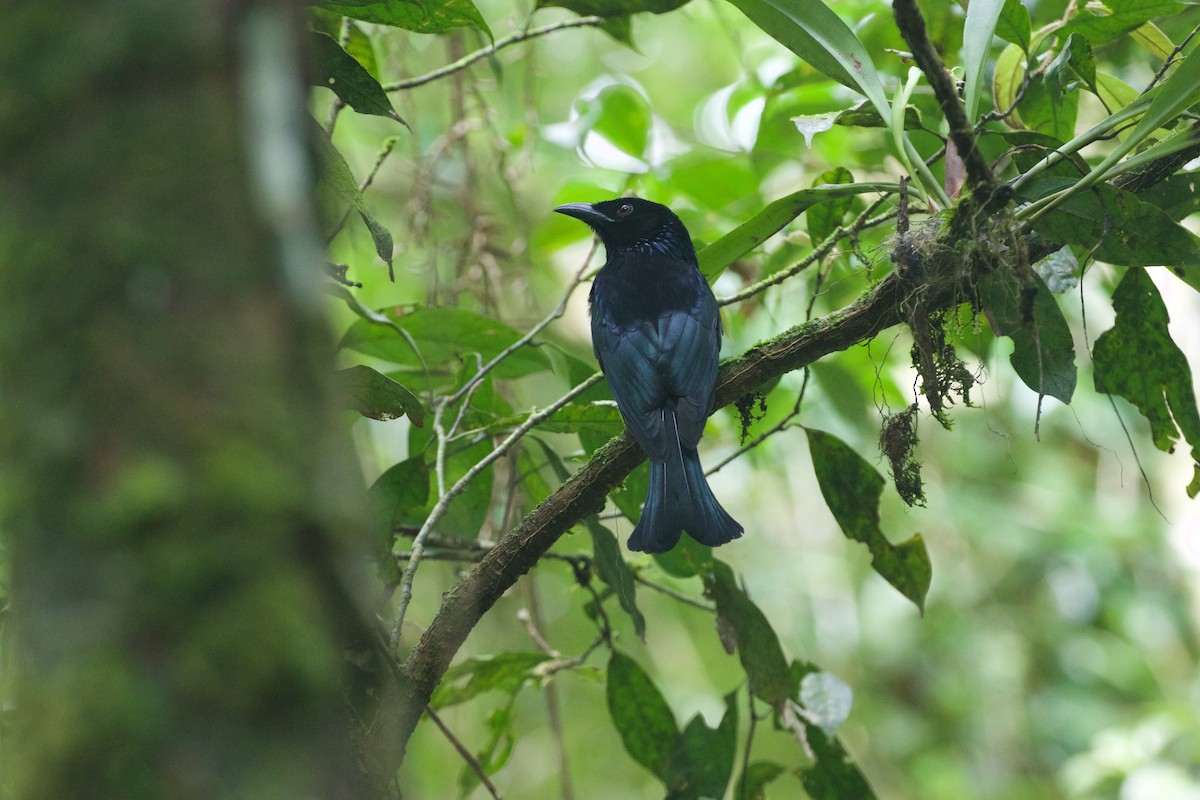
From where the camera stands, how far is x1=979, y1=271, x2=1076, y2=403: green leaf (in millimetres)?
2359

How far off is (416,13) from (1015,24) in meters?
1.65

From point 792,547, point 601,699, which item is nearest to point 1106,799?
point 792,547

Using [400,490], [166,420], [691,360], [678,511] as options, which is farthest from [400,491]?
[166,420]

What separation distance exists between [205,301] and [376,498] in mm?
2041

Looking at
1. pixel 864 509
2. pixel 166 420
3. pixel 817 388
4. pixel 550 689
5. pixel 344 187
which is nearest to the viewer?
pixel 166 420

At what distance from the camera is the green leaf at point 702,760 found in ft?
9.55

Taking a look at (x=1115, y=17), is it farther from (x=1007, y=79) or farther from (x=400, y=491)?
(x=400, y=491)

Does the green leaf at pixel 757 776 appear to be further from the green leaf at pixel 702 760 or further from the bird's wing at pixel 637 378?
the bird's wing at pixel 637 378

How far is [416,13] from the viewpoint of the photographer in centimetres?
256

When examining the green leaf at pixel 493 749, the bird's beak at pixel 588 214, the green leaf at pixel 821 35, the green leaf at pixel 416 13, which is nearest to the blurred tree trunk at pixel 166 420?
the green leaf at pixel 416 13

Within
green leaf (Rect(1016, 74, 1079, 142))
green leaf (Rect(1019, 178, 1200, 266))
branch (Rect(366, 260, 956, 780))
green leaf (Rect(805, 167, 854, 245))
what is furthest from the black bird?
green leaf (Rect(1016, 74, 1079, 142))

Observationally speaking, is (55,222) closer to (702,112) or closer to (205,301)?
(205,301)

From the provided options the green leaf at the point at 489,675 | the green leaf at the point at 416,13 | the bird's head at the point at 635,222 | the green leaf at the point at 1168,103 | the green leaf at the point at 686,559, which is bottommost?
the green leaf at the point at 489,675

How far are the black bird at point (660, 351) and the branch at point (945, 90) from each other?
1025mm
